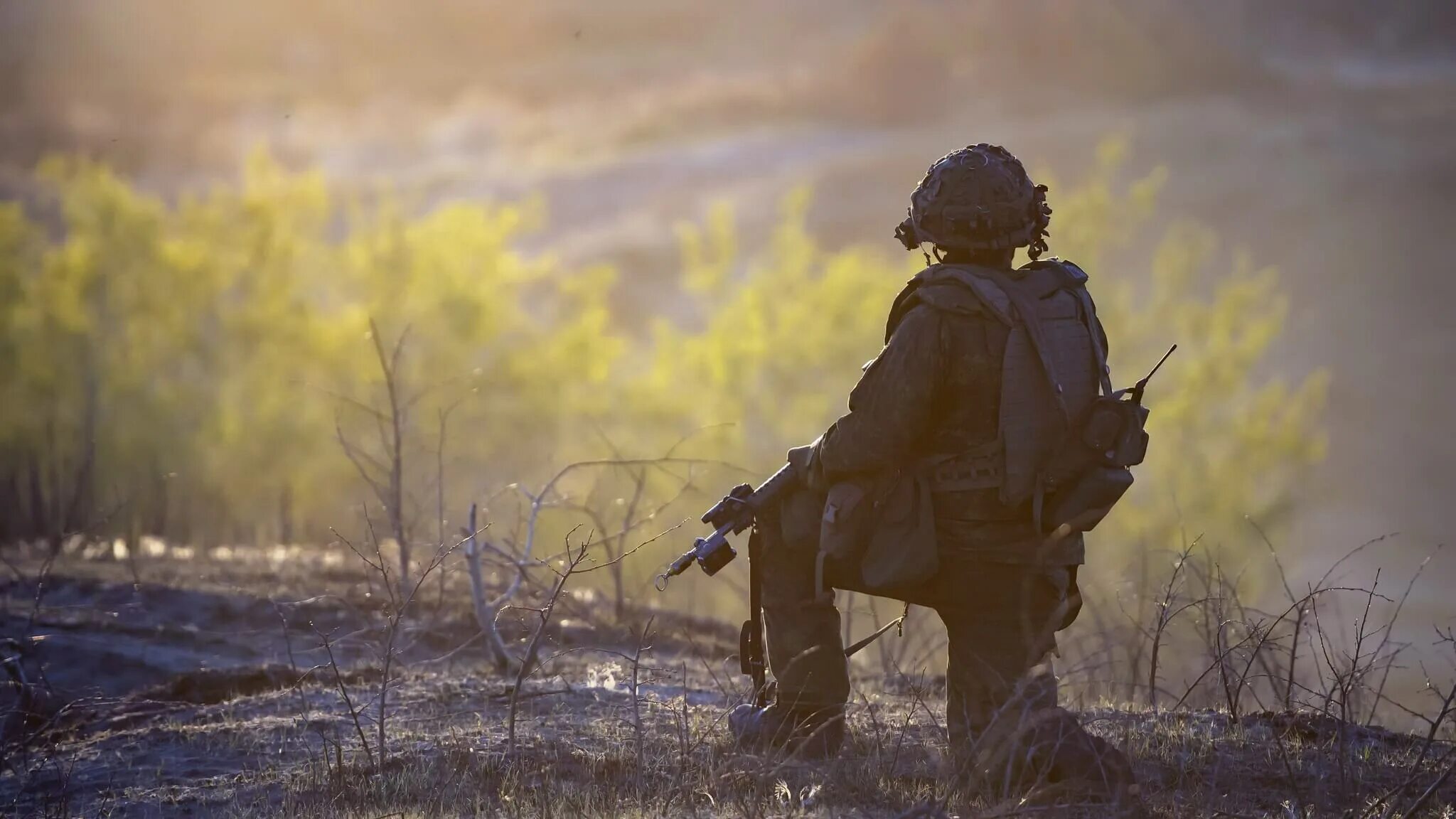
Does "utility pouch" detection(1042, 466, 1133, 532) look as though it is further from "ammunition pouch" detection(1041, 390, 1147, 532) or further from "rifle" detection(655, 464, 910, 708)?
"rifle" detection(655, 464, 910, 708)

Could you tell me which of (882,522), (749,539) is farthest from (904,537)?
(749,539)

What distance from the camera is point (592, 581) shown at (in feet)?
44.4

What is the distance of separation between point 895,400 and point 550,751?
1737 mm

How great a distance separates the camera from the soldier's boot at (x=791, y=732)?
4535mm

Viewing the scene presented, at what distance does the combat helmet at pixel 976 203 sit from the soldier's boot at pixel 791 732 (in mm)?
1535

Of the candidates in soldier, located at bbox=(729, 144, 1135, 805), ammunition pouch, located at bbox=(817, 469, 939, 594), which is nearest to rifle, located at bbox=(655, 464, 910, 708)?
soldier, located at bbox=(729, 144, 1135, 805)

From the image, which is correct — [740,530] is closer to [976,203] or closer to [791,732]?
[791,732]

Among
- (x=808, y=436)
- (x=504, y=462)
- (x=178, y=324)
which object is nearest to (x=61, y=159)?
(x=178, y=324)

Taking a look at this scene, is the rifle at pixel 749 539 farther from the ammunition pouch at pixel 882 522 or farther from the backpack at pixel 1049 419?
the backpack at pixel 1049 419

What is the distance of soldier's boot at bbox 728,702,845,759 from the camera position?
4535 mm

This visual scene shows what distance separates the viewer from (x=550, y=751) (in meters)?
4.77

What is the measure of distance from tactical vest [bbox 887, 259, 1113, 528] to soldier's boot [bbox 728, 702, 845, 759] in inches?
35.2

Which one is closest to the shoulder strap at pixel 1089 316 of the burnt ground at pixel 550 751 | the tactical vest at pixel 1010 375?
the tactical vest at pixel 1010 375

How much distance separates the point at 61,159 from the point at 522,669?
29583 millimetres
